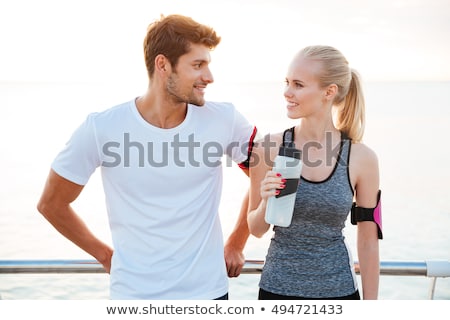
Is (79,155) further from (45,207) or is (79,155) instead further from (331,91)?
(331,91)

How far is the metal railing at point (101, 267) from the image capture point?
77.6 inches

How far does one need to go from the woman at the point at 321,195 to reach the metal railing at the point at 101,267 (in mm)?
94

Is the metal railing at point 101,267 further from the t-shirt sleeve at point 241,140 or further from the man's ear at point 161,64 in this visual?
the man's ear at point 161,64

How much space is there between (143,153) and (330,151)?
62cm

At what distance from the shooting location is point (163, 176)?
1.84 metres

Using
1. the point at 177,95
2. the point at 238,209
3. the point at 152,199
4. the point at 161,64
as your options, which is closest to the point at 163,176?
the point at 152,199

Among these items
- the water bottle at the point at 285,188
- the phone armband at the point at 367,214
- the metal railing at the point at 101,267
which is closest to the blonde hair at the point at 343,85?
the phone armband at the point at 367,214

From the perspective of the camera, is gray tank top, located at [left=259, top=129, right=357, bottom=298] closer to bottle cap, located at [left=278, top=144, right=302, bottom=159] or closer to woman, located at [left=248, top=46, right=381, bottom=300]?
woman, located at [left=248, top=46, right=381, bottom=300]

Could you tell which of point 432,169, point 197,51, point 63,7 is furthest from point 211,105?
point 432,169

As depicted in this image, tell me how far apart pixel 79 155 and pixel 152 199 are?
10.5 inches

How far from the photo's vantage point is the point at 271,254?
1891 mm

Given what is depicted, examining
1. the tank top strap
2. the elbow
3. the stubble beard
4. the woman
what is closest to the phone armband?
the woman

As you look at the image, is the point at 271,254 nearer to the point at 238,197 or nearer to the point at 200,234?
the point at 200,234

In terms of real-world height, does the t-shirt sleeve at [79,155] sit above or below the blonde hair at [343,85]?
below
